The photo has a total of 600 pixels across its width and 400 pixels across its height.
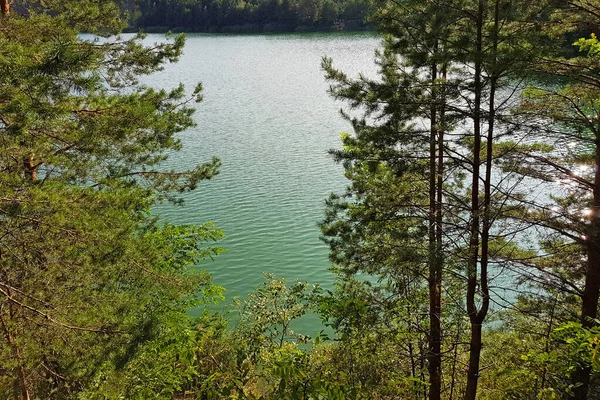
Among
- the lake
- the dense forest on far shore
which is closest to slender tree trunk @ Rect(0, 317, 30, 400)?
the lake

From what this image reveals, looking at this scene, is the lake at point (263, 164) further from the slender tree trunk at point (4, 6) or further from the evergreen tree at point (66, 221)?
the slender tree trunk at point (4, 6)

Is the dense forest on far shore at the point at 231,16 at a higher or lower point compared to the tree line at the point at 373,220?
higher

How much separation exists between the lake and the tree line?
5.22ft

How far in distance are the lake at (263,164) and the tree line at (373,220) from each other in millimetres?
1592

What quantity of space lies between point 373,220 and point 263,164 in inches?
590

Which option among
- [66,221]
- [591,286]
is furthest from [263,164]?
[591,286]

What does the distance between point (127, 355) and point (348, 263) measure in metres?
3.07

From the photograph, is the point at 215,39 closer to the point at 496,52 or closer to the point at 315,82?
the point at 315,82

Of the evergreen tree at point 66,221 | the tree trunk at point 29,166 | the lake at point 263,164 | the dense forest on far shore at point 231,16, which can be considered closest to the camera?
the evergreen tree at point 66,221

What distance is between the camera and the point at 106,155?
18.8 ft

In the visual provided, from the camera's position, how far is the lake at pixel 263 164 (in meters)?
13.3

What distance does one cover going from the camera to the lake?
524 inches

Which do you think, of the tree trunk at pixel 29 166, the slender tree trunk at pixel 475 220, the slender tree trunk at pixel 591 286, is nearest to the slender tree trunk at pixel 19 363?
the tree trunk at pixel 29 166

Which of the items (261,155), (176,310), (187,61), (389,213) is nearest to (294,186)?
(261,155)
